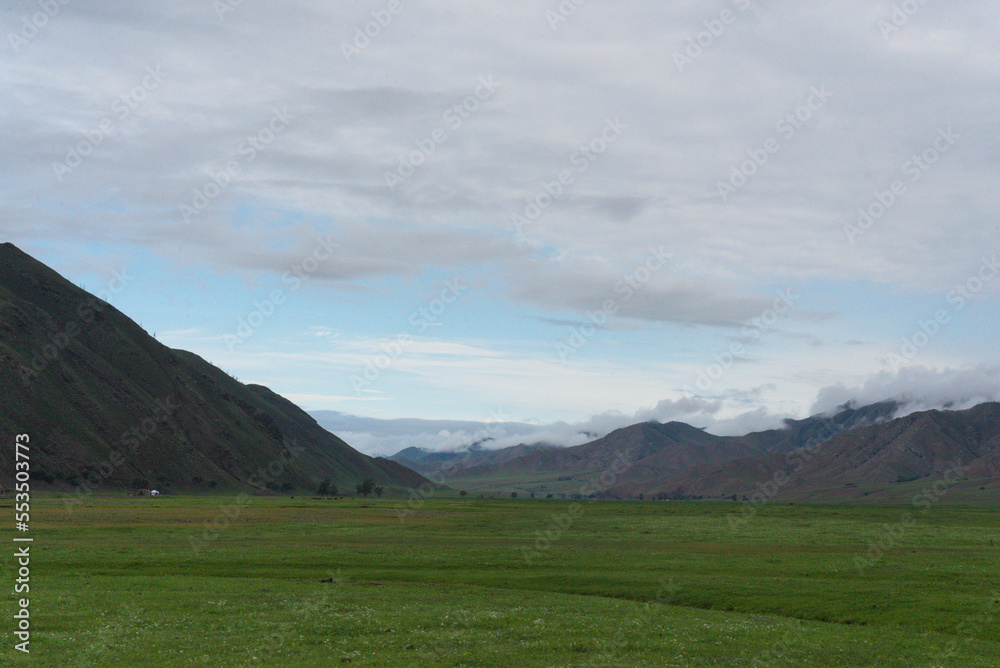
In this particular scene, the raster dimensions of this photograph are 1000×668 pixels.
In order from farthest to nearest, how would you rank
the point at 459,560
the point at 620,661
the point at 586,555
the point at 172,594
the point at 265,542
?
the point at 265,542
the point at 586,555
the point at 459,560
the point at 172,594
the point at 620,661

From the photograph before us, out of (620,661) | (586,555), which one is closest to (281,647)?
(620,661)

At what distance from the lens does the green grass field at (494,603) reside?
3244 centimetres

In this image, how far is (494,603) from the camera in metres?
44.7

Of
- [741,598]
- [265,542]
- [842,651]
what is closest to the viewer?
[842,651]

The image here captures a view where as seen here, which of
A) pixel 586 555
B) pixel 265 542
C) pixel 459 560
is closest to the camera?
pixel 459 560

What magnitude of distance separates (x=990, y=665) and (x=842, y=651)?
556cm

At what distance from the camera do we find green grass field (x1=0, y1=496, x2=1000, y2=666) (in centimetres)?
3244

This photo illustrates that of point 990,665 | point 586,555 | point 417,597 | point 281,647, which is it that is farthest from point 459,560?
point 990,665

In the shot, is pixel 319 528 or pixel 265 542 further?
pixel 319 528

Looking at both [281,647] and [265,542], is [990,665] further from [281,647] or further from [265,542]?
[265,542]

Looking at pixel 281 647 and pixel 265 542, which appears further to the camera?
pixel 265 542

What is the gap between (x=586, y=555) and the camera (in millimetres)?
70062

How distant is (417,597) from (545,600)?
7.40m

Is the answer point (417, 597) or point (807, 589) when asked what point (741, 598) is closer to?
point (807, 589)
